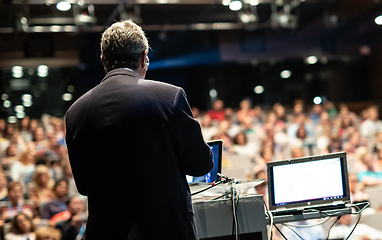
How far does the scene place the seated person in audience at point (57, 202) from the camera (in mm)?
4438

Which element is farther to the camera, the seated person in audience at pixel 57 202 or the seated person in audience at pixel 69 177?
the seated person in audience at pixel 69 177

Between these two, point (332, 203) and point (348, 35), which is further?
point (348, 35)

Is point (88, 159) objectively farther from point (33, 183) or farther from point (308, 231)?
point (33, 183)

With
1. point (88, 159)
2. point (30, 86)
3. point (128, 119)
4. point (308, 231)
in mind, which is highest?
point (30, 86)

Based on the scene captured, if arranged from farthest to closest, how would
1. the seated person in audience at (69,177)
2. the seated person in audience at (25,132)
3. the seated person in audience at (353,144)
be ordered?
the seated person in audience at (25,132)
the seated person in audience at (353,144)
the seated person in audience at (69,177)

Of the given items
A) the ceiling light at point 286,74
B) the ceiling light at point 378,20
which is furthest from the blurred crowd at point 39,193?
the ceiling light at point 378,20

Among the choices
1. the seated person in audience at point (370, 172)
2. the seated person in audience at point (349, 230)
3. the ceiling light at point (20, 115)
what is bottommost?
the seated person in audience at point (349, 230)

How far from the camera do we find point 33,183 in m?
5.02

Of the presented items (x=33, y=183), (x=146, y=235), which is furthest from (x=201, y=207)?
(x=33, y=183)

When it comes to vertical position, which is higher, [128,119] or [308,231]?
[128,119]

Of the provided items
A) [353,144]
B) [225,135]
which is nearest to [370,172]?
[353,144]

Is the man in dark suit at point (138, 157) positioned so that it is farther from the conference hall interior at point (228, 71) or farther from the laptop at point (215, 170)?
the conference hall interior at point (228, 71)

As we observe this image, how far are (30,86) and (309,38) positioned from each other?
7.06 metres

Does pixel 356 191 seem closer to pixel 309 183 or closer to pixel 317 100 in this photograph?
pixel 309 183
